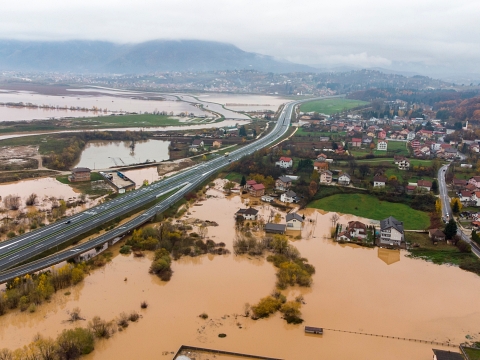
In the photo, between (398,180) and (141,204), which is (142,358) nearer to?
(141,204)

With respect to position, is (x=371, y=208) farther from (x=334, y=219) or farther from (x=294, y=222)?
(x=294, y=222)

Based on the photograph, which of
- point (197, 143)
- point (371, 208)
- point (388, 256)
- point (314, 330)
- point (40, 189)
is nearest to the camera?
point (314, 330)

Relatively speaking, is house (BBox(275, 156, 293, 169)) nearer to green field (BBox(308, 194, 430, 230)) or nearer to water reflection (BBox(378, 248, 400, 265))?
green field (BBox(308, 194, 430, 230))

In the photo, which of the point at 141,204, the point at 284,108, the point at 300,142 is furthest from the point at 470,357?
the point at 284,108

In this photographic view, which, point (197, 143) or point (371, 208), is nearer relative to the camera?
point (371, 208)

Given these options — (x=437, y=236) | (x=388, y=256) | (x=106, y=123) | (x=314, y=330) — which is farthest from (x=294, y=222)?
(x=106, y=123)

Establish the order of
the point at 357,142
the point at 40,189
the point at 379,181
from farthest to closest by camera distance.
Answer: the point at 357,142
the point at 379,181
the point at 40,189
